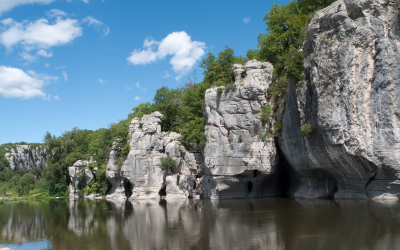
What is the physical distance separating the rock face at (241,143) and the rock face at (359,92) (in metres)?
6.46

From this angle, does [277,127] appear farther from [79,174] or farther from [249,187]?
[79,174]

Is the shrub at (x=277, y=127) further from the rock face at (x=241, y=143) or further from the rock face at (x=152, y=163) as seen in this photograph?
the rock face at (x=152, y=163)

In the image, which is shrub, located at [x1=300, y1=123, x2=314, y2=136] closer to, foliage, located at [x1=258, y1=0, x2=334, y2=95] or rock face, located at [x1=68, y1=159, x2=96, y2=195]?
foliage, located at [x1=258, y1=0, x2=334, y2=95]

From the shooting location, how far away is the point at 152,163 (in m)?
36.8

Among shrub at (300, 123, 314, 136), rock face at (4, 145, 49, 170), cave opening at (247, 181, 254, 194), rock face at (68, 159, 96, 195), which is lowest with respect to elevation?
cave opening at (247, 181, 254, 194)

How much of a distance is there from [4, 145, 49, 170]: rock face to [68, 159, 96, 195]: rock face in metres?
65.1

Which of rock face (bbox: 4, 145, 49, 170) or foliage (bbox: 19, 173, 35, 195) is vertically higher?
rock face (bbox: 4, 145, 49, 170)

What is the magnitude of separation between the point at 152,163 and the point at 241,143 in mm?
13107

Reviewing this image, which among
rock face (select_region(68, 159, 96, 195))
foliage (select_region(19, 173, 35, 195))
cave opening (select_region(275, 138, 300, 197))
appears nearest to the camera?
cave opening (select_region(275, 138, 300, 197))

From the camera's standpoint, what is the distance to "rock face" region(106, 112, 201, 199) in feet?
117

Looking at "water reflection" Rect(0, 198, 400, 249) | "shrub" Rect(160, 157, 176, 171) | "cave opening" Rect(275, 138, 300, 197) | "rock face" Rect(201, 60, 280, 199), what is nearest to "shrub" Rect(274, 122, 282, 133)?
"rock face" Rect(201, 60, 280, 199)

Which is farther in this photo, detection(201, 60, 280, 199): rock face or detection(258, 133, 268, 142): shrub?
detection(201, 60, 280, 199): rock face

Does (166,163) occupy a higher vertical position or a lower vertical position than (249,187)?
higher

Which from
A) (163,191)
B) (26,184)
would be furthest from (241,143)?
(26,184)
